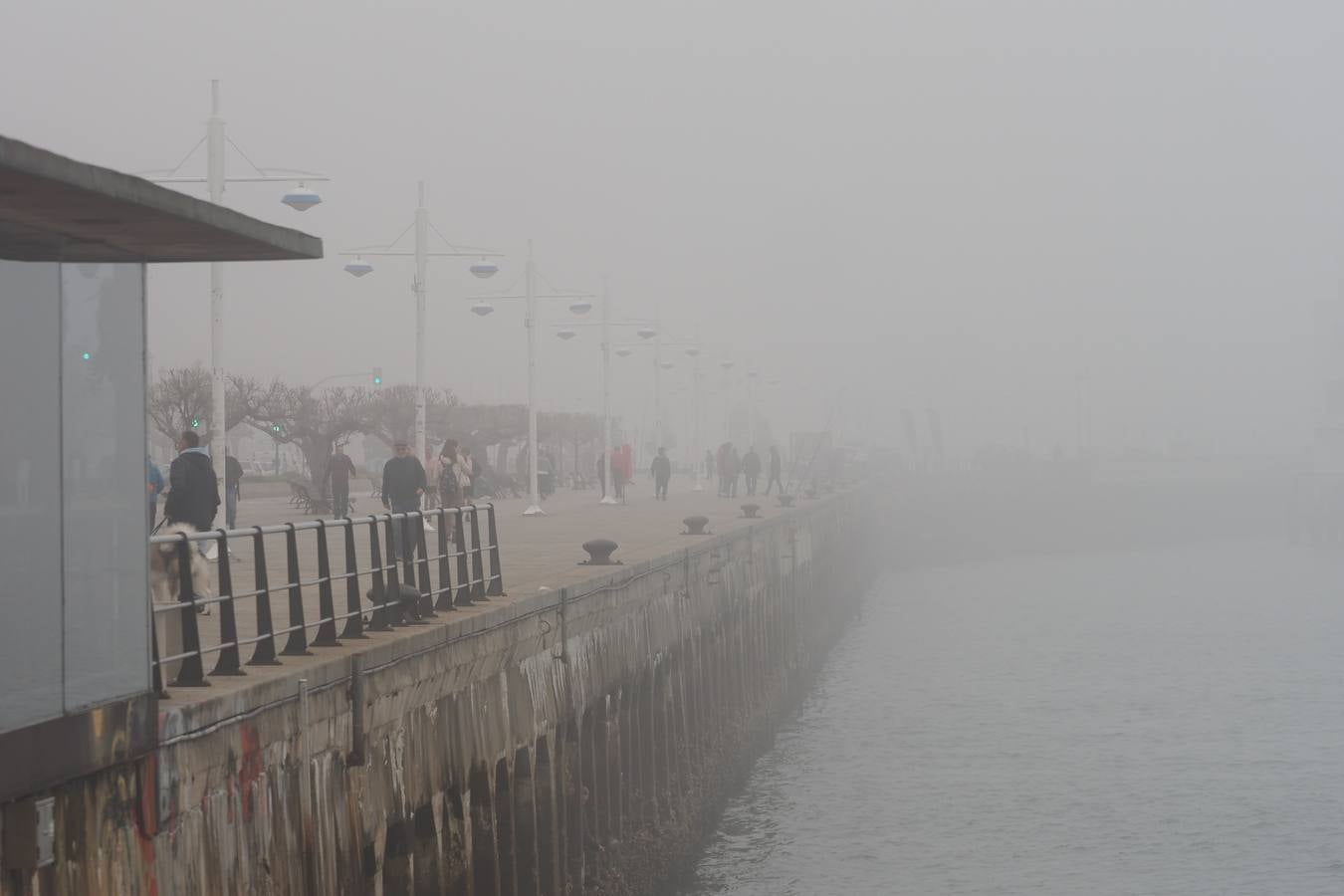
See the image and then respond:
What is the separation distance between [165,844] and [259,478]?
5686cm

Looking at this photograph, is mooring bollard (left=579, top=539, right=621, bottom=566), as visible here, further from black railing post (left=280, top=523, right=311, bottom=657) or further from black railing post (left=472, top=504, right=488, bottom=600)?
black railing post (left=280, top=523, right=311, bottom=657)

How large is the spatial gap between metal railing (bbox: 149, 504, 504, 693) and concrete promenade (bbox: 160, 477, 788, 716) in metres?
0.11

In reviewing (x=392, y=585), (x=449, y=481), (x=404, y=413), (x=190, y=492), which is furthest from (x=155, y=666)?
(x=404, y=413)

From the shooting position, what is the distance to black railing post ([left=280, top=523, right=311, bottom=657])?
1139cm

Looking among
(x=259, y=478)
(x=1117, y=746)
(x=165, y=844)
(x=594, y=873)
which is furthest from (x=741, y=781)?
(x=259, y=478)

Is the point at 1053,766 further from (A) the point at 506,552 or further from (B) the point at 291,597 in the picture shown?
(B) the point at 291,597

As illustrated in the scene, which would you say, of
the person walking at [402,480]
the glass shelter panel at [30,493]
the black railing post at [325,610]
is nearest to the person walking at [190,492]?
the black railing post at [325,610]

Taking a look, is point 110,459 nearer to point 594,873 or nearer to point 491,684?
point 491,684

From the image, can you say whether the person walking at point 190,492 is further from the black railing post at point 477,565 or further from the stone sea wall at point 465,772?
the stone sea wall at point 465,772

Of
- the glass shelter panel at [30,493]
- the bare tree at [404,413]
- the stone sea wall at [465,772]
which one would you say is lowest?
the stone sea wall at [465,772]

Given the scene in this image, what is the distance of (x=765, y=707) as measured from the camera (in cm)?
3612

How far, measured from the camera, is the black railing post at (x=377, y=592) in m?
13.3

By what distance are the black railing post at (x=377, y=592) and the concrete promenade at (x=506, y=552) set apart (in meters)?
0.16

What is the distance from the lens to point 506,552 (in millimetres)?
28391
